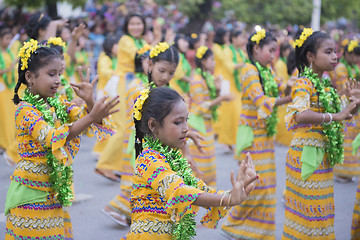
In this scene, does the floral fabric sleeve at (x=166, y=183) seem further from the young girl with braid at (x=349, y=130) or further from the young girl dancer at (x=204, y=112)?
the young girl with braid at (x=349, y=130)

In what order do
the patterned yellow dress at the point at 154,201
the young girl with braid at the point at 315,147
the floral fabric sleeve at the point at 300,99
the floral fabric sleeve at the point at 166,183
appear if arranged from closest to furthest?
the floral fabric sleeve at the point at 166,183 → the patterned yellow dress at the point at 154,201 → the floral fabric sleeve at the point at 300,99 → the young girl with braid at the point at 315,147

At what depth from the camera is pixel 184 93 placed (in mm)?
8094

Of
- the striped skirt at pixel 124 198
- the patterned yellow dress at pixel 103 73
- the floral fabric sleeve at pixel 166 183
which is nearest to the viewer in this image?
the floral fabric sleeve at pixel 166 183

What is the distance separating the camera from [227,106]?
9.33 m

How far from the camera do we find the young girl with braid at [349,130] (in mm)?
6969

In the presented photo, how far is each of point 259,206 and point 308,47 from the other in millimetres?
1697

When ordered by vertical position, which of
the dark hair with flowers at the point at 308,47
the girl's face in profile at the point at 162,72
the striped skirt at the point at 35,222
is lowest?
the striped skirt at the point at 35,222

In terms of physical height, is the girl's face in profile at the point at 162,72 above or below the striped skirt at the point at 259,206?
above

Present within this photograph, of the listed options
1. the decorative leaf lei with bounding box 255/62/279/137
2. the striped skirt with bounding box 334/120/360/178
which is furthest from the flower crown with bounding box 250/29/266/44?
the striped skirt with bounding box 334/120/360/178

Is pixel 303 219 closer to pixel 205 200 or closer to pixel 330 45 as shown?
pixel 330 45

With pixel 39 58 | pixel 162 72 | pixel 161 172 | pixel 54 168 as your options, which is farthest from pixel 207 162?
pixel 161 172

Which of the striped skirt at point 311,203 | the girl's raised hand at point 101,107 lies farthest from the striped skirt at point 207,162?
the girl's raised hand at point 101,107

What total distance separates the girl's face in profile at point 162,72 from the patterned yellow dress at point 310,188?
1144 millimetres

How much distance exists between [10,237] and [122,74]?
4.13 metres
